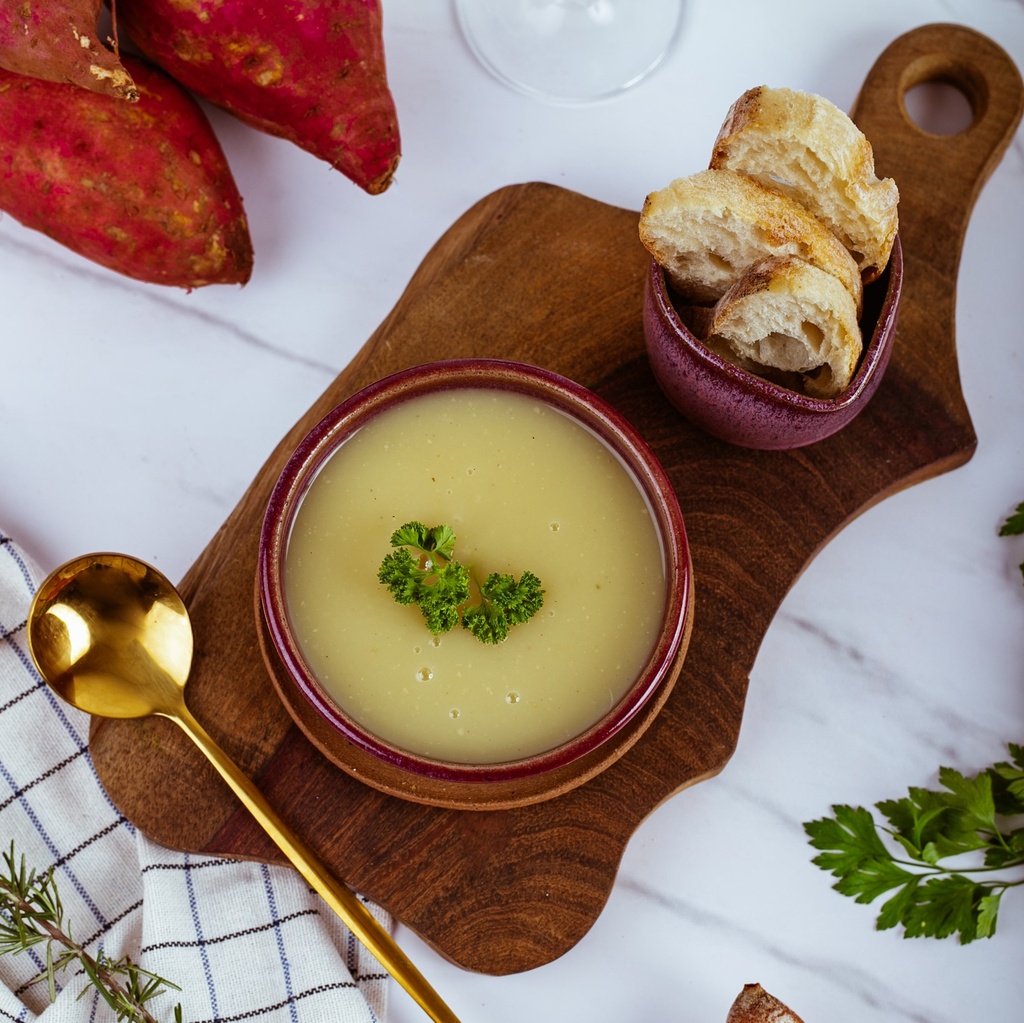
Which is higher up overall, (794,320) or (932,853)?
(794,320)

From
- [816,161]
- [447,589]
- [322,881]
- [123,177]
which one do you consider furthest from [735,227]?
[322,881]

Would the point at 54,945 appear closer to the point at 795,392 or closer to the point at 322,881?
the point at 322,881

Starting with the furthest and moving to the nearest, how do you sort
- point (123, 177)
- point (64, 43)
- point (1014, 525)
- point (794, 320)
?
point (1014, 525)
point (123, 177)
point (64, 43)
point (794, 320)

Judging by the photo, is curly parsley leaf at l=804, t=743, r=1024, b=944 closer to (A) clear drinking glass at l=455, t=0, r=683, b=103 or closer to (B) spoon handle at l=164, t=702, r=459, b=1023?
(B) spoon handle at l=164, t=702, r=459, b=1023

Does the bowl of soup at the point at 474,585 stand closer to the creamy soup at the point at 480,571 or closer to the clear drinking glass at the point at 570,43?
the creamy soup at the point at 480,571

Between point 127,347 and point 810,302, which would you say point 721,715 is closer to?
point 810,302

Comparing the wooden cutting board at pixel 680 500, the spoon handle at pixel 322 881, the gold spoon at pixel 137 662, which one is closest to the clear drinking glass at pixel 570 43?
the wooden cutting board at pixel 680 500

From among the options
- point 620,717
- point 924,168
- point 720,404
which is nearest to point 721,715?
point 620,717
